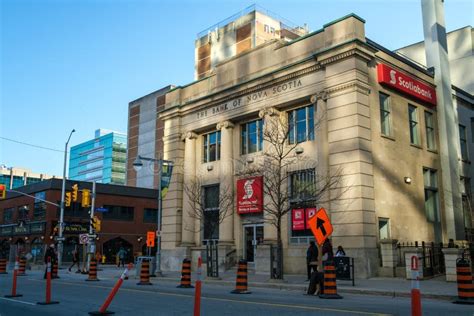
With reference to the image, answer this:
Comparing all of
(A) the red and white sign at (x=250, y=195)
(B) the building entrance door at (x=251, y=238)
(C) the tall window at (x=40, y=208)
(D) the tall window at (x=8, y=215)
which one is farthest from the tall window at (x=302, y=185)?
(D) the tall window at (x=8, y=215)

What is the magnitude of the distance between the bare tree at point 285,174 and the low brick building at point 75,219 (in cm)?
3076

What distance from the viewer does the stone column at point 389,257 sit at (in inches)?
851

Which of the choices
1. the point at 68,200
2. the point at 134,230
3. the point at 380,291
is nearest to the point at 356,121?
the point at 380,291

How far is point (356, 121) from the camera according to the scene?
23109 mm

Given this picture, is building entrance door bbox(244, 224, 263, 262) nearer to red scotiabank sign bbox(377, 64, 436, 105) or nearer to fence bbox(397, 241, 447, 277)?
fence bbox(397, 241, 447, 277)

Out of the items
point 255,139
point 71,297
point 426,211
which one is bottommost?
point 71,297

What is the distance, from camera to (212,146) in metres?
32.7

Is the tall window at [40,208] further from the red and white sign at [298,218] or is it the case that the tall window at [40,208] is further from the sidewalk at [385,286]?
the red and white sign at [298,218]

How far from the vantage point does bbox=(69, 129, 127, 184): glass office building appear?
134 m

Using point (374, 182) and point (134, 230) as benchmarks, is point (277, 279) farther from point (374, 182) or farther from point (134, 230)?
point (134, 230)

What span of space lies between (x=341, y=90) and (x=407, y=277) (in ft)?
30.8

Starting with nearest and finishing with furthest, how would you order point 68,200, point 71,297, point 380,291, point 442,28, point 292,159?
point 71,297, point 380,291, point 292,159, point 442,28, point 68,200

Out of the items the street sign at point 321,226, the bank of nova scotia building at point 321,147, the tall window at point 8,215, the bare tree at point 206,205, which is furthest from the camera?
the tall window at point 8,215

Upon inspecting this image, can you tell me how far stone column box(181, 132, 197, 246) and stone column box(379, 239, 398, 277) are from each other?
1364cm
